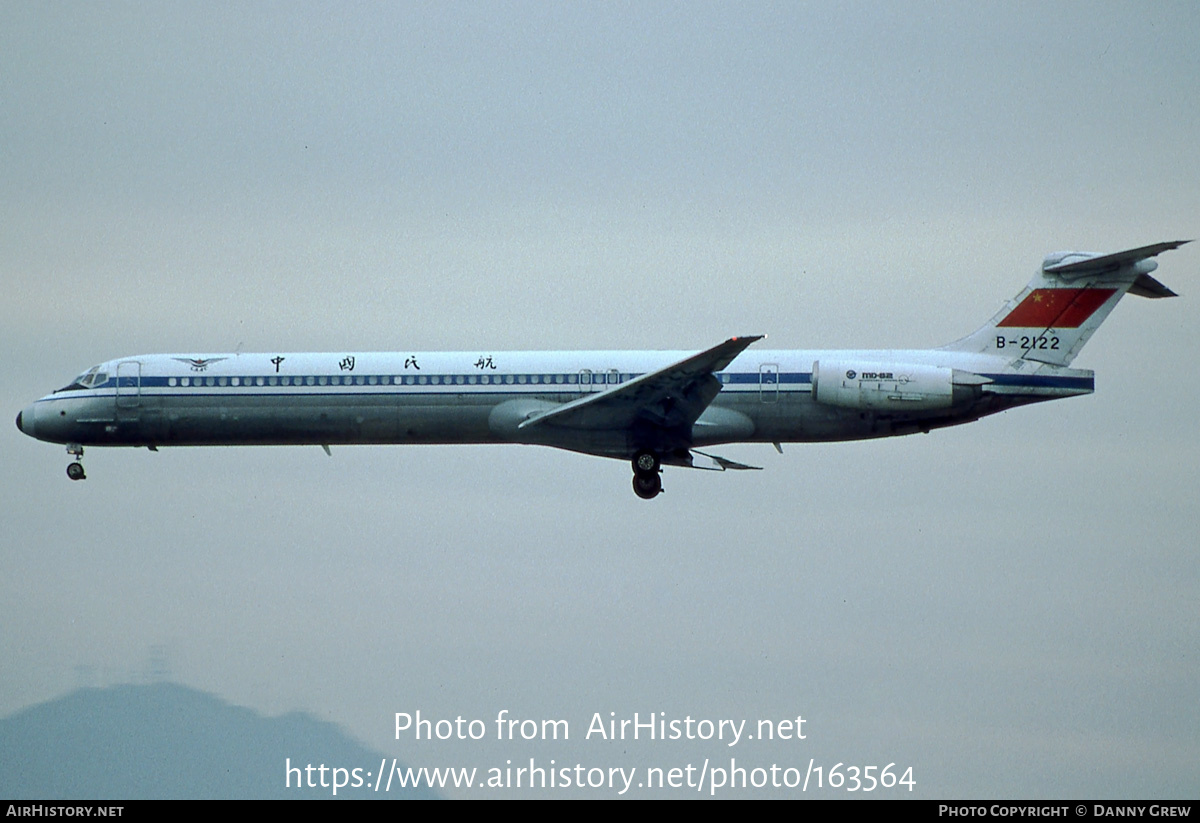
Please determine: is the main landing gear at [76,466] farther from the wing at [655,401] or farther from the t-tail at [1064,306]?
the t-tail at [1064,306]

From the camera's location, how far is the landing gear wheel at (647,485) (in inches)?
1615

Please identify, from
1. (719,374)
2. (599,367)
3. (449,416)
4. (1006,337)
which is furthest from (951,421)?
(449,416)

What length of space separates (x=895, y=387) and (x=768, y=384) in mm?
3132

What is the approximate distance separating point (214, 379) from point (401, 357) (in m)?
5.06

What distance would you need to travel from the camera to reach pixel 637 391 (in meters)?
39.1

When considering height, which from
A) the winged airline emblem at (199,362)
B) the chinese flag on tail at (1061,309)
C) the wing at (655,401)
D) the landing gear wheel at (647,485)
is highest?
the chinese flag on tail at (1061,309)

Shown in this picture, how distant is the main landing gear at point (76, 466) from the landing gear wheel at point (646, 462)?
15.3 metres

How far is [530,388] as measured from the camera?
40.8m

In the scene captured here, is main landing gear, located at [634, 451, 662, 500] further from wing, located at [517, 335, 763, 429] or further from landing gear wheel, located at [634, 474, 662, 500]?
wing, located at [517, 335, 763, 429]

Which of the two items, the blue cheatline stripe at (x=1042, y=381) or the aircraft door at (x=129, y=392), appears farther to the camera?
the aircraft door at (x=129, y=392)

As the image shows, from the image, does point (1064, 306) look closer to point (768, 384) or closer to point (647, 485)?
point (768, 384)

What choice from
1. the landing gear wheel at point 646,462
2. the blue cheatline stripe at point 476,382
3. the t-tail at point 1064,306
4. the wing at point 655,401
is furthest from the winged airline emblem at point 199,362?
the t-tail at point 1064,306
